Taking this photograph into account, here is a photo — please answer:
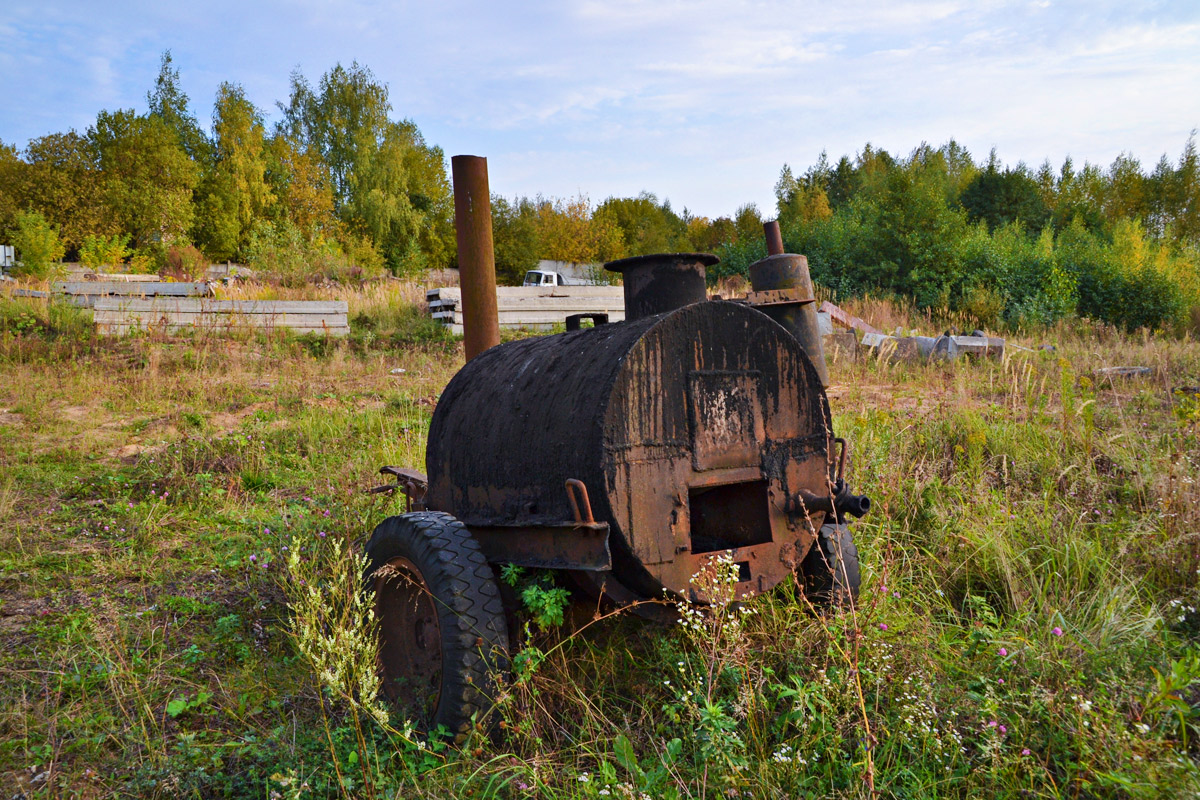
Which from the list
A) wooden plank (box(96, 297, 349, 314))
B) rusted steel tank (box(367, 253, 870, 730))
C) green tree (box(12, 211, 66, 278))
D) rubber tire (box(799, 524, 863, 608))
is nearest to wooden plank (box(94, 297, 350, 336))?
wooden plank (box(96, 297, 349, 314))

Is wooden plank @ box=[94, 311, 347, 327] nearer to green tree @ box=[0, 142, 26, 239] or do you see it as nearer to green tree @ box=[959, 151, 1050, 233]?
green tree @ box=[0, 142, 26, 239]

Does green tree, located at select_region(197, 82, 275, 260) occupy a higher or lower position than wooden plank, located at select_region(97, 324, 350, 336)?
higher

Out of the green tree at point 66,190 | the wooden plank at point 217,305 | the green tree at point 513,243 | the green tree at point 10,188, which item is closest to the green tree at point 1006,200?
the green tree at point 513,243

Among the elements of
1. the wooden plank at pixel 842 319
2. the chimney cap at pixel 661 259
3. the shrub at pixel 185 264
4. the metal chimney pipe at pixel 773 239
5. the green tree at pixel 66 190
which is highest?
the green tree at pixel 66 190

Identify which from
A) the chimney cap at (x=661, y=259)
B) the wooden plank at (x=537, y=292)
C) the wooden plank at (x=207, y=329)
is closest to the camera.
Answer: the chimney cap at (x=661, y=259)

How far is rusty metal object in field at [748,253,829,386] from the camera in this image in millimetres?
4027

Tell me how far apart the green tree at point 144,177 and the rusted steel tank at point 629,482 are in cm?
3303

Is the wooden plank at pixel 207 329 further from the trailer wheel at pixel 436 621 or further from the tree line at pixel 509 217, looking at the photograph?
the trailer wheel at pixel 436 621

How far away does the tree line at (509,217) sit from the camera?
710 inches

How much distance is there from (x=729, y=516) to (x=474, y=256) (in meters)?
2.45

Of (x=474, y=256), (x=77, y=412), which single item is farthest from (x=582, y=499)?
(x=77, y=412)

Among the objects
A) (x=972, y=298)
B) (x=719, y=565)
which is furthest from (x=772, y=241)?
(x=972, y=298)

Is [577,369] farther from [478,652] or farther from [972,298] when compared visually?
[972,298]

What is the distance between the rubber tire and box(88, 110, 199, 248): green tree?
33762 millimetres
